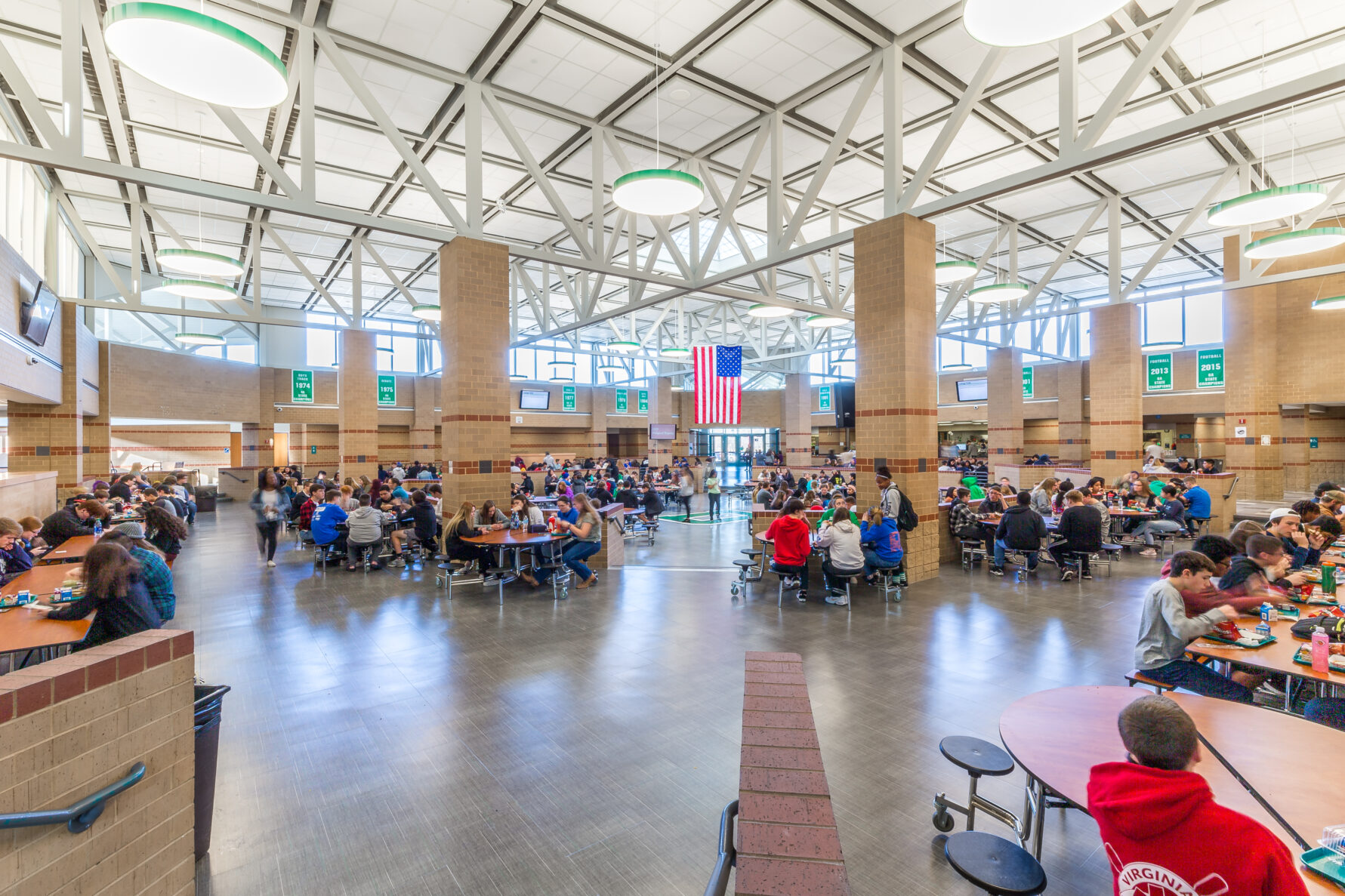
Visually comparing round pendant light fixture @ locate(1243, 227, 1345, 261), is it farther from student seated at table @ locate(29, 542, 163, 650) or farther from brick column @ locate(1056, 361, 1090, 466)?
brick column @ locate(1056, 361, 1090, 466)

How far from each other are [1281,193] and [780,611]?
744 cm

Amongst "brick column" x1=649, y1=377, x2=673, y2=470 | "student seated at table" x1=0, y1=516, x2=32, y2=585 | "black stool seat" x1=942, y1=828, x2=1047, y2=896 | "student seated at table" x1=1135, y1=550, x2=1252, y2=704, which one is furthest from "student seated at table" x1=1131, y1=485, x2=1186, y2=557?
"brick column" x1=649, y1=377, x2=673, y2=470

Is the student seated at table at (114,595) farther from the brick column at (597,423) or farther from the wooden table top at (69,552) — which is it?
the brick column at (597,423)

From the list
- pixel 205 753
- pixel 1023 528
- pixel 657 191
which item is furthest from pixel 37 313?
pixel 1023 528

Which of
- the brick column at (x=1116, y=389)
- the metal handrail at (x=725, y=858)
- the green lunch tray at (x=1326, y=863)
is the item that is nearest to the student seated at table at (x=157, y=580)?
the metal handrail at (x=725, y=858)

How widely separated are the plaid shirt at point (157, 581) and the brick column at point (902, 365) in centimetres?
771

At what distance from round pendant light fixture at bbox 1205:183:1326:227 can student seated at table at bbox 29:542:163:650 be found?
10695 millimetres

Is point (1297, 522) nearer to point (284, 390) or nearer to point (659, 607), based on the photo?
point (659, 607)

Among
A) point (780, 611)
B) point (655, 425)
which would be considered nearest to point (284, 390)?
point (655, 425)

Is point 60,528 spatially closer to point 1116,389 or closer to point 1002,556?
point 1002,556

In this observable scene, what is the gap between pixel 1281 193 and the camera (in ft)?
21.4

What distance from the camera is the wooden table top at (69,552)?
5926 millimetres

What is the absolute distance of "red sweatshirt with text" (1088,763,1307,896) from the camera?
140 cm

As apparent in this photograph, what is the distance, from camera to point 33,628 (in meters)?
3.64
